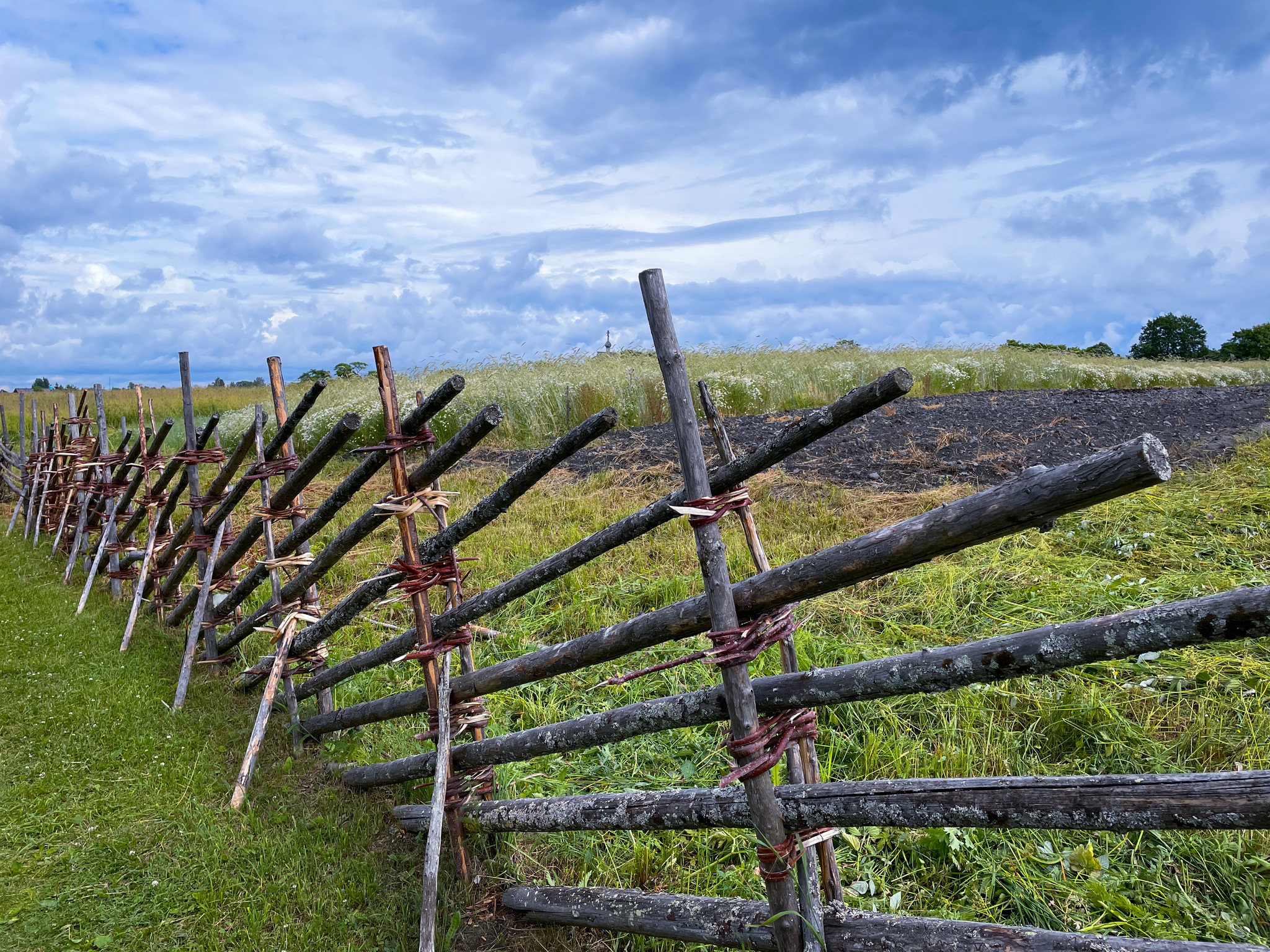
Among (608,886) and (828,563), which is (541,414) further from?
(828,563)

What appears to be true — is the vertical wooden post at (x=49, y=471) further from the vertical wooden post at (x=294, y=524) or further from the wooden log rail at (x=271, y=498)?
the vertical wooden post at (x=294, y=524)

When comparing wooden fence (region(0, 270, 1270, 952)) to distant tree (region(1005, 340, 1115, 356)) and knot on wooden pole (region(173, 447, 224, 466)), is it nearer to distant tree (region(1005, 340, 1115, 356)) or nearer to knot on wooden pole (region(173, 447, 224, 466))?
knot on wooden pole (region(173, 447, 224, 466))

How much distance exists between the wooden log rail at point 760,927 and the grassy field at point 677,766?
18 centimetres

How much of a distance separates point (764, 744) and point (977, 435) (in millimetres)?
7526

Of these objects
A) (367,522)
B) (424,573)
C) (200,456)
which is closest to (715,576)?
(424,573)

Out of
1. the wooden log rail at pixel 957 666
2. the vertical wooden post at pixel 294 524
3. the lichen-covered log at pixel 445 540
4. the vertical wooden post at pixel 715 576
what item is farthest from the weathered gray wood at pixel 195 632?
the vertical wooden post at pixel 715 576

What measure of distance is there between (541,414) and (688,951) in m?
10.4

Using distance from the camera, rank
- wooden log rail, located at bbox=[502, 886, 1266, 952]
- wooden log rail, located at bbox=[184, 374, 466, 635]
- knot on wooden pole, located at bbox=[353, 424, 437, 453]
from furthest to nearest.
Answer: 1. knot on wooden pole, located at bbox=[353, 424, 437, 453]
2. wooden log rail, located at bbox=[184, 374, 466, 635]
3. wooden log rail, located at bbox=[502, 886, 1266, 952]

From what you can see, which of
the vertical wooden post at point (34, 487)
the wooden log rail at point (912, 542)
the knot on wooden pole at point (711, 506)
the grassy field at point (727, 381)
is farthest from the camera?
the grassy field at point (727, 381)

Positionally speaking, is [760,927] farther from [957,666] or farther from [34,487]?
[34,487]

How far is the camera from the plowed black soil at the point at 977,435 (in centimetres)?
778

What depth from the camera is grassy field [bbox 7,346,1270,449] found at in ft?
41.8

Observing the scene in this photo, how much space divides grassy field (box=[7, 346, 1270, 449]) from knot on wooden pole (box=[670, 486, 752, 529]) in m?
9.88

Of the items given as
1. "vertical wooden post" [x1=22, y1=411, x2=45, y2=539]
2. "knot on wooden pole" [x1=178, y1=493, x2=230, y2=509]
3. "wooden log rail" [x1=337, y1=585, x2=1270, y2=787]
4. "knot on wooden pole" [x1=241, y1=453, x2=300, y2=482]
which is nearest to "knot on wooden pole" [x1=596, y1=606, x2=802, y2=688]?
"wooden log rail" [x1=337, y1=585, x2=1270, y2=787]
